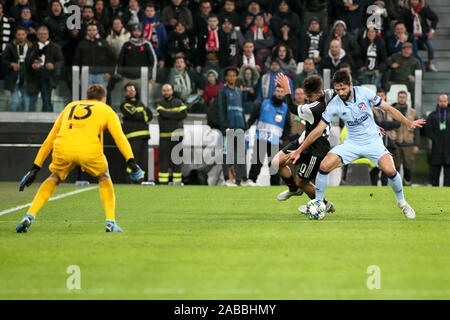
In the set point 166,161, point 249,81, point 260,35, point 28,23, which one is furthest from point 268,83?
point 28,23

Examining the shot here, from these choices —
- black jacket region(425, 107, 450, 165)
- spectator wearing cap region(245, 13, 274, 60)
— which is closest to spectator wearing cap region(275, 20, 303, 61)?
spectator wearing cap region(245, 13, 274, 60)

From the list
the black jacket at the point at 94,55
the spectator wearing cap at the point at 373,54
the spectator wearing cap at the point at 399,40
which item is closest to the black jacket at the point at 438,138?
the spectator wearing cap at the point at 373,54

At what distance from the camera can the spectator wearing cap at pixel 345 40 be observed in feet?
64.4

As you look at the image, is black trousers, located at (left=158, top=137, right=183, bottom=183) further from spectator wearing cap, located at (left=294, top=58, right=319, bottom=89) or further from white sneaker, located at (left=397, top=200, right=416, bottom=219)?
white sneaker, located at (left=397, top=200, right=416, bottom=219)

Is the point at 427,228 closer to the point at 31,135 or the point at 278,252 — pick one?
the point at 278,252

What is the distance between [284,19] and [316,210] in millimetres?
10773

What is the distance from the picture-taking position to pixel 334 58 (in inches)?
760

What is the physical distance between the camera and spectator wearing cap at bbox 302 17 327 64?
19828mm

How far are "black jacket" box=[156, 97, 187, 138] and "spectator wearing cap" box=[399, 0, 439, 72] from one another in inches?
258

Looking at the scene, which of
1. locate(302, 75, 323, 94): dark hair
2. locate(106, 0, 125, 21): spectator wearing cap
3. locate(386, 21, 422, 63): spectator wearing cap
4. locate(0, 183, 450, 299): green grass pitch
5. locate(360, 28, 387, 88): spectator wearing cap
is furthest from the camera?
locate(106, 0, 125, 21): spectator wearing cap

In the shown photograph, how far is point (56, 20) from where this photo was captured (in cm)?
1992

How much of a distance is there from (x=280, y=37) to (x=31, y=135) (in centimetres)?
617

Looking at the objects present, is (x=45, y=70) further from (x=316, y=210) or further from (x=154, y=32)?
(x=316, y=210)
